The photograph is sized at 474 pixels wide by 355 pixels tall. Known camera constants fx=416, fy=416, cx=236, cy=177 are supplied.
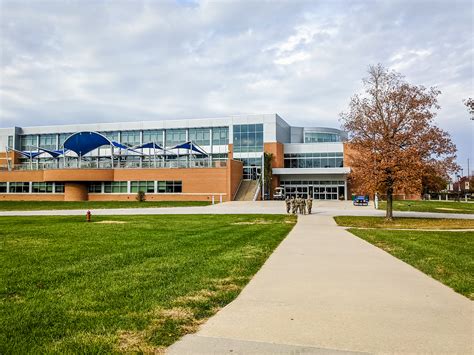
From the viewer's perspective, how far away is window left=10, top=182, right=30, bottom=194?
65.3 m

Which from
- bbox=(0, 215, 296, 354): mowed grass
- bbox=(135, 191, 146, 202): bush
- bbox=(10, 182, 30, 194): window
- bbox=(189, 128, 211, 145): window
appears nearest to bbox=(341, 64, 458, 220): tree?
bbox=(0, 215, 296, 354): mowed grass

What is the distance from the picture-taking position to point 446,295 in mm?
6707

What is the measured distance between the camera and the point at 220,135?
69.2 m

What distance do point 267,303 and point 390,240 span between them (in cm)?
975

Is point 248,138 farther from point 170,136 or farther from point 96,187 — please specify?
point 96,187

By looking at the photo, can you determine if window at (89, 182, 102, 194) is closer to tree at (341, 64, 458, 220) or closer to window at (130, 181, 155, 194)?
window at (130, 181, 155, 194)

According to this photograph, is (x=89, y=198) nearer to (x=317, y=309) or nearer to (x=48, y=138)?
(x=48, y=138)

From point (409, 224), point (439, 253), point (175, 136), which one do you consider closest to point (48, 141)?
point (175, 136)

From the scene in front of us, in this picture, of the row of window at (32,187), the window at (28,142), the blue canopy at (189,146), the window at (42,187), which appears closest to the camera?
the blue canopy at (189,146)

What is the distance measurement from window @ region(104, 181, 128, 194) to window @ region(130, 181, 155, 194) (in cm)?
129

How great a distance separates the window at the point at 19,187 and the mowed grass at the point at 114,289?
189 ft

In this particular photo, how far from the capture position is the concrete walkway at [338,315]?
14.5ft

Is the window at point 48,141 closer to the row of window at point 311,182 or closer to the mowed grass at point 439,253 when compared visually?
the row of window at point 311,182

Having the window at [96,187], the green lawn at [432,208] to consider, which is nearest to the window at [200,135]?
the window at [96,187]
